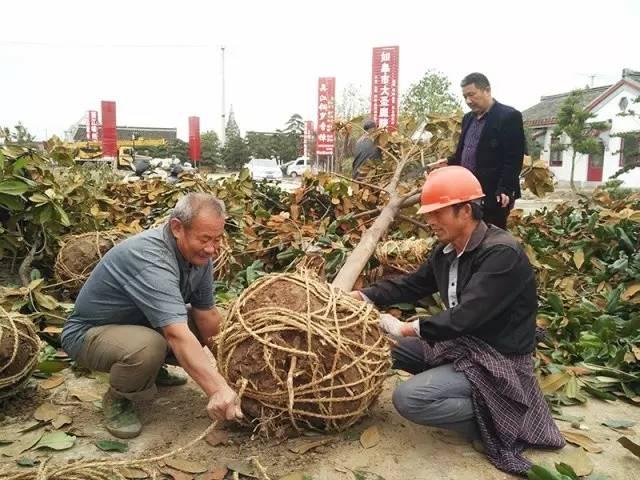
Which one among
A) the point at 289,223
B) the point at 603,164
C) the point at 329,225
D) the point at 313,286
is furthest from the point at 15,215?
the point at 603,164

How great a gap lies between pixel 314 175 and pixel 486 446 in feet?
13.0

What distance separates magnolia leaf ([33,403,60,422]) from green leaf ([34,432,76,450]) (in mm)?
172

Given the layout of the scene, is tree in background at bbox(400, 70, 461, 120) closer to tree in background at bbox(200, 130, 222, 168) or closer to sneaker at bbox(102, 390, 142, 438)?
tree in background at bbox(200, 130, 222, 168)

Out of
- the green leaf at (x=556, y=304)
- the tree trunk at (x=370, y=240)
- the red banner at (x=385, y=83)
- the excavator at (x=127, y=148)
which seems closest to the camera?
the tree trunk at (x=370, y=240)

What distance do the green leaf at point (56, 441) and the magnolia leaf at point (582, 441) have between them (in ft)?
7.12

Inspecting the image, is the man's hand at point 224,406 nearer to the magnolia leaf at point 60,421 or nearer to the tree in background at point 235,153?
the magnolia leaf at point 60,421

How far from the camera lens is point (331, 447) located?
2.50 meters

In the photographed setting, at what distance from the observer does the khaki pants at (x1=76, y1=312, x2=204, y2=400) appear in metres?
2.57

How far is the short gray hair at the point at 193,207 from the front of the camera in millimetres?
2439

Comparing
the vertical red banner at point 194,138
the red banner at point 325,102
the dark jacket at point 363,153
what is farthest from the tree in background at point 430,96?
the dark jacket at point 363,153

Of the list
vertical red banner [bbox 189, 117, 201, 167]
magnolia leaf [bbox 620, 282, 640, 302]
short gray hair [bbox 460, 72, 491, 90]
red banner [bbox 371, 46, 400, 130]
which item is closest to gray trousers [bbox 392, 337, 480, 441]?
magnolia leaf [bbox 620, 282, 640, 302]

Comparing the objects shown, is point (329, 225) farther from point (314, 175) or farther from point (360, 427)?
point (360, 427)

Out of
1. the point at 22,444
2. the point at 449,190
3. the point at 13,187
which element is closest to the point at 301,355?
the point at 449,190

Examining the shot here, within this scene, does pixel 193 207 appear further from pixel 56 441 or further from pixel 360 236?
pixel 360 236
